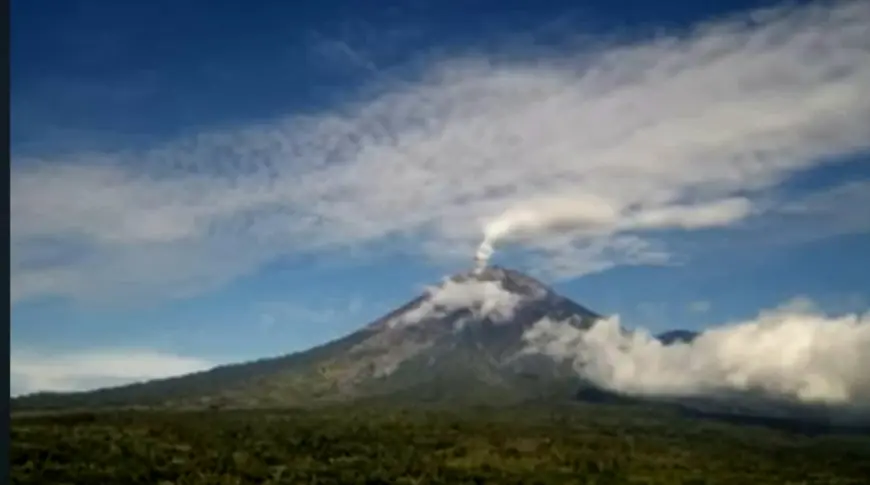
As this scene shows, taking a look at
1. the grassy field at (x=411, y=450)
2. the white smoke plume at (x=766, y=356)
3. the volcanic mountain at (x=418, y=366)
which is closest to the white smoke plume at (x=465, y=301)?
the volcanic mountain at (x=418, y=366)

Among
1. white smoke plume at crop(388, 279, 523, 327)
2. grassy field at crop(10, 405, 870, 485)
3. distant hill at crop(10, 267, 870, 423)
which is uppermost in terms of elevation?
white smoke plume at crop(388, 279, 523, 327)

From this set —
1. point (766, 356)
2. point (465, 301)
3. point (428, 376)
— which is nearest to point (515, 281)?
point (465, 301)

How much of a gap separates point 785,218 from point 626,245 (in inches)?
29.2

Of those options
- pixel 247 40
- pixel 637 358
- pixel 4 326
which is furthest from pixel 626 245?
pixel 4 326

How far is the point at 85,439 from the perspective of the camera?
212 inches

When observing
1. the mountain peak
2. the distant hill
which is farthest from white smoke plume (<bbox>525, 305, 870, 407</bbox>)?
the mountain peak

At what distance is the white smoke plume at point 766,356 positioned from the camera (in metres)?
5.27

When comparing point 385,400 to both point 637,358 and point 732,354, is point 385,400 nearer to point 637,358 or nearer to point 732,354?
point 637,358

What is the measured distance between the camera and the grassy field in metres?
5.27

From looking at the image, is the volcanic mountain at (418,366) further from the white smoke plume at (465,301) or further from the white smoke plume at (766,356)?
the white smoke plume at (766,356)

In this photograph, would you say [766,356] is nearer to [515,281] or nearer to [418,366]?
[515,281]

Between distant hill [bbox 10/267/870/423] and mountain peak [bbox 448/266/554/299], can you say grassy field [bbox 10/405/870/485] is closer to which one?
distant hill [bbox 10/267/870/423]

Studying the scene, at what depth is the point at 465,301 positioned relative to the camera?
19.3 ft

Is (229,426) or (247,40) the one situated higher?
(247,40)
